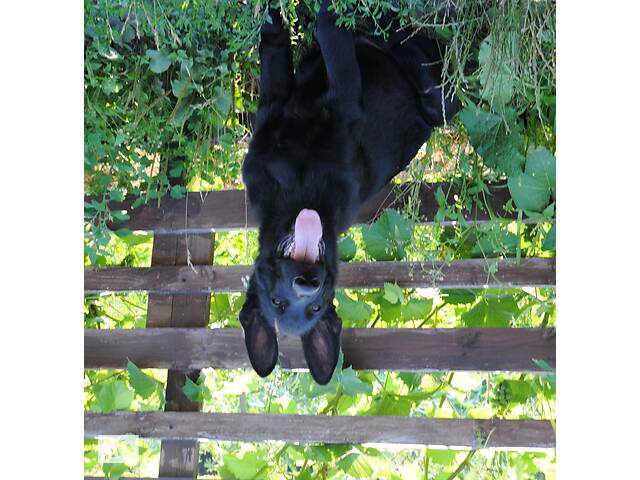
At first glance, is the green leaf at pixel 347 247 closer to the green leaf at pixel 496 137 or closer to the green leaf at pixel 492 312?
the green leaf at pixel 492 312

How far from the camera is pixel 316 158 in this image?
1.50 m

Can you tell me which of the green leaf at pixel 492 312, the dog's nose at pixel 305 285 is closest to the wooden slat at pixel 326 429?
the green leaf at pixel 492 312

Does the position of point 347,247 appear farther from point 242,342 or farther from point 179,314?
point 179,314

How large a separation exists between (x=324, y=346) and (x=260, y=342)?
0.12 meters

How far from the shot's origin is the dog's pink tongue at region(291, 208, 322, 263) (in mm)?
1375

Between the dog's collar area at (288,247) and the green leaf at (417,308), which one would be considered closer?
the dog's collar area at (288,247)

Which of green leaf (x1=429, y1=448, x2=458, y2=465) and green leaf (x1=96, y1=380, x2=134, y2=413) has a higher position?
green leaf (x1=96, y1=380, x2=134, y2=413)

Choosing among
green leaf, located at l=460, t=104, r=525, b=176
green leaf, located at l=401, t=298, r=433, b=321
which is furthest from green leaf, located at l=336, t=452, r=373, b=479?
green leaf, located at l=460, t=104, r=525, b=176

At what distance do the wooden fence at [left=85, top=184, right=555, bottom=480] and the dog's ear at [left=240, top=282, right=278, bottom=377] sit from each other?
0.42 m

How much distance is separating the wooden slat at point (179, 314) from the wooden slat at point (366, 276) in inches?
1.4

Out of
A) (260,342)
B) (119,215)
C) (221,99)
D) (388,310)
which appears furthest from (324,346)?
(119,215)

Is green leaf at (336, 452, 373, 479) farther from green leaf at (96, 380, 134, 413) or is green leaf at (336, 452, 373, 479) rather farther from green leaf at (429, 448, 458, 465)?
green leaf at (96, 380, 134, 413)

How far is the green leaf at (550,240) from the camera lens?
1.66 m
